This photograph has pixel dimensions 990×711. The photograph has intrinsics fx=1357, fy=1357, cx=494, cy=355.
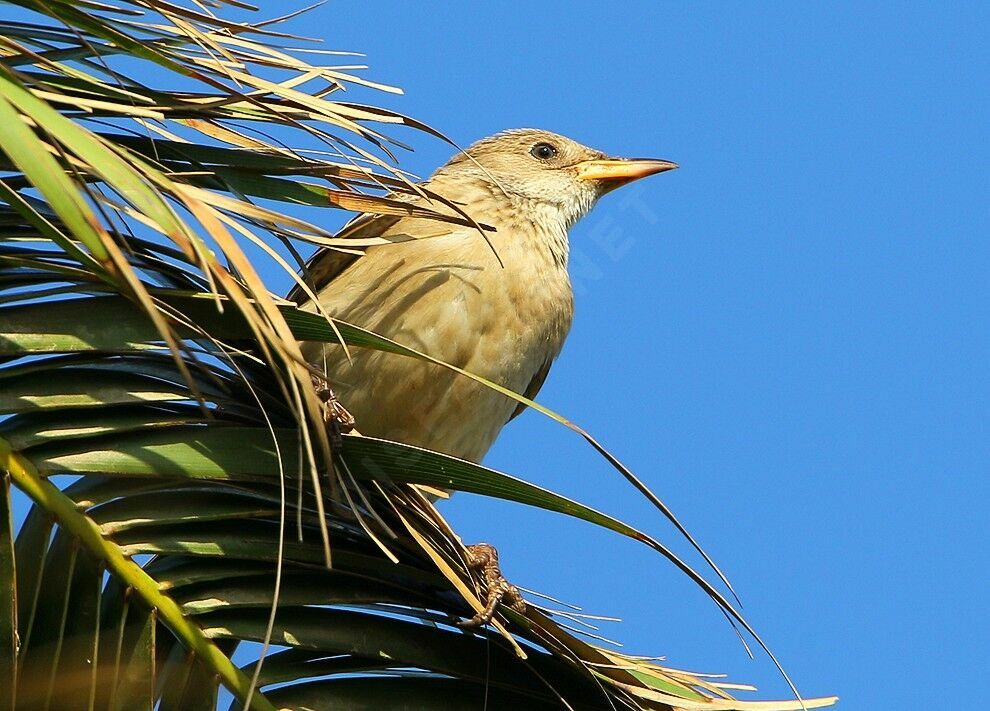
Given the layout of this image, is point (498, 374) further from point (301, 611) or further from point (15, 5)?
point (15, 5)

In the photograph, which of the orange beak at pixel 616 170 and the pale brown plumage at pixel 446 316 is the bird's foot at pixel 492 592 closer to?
the pale brown plumage at pixel 446 316

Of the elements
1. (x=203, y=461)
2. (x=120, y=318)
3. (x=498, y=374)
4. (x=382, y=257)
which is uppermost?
(x=382, y=257)

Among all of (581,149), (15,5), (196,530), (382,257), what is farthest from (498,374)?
(15,5)

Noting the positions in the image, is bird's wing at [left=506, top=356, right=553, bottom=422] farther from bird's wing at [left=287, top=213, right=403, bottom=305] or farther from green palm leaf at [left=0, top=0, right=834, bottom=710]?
green palm leaf at [left=0, top=0, right=834, bottom=710]

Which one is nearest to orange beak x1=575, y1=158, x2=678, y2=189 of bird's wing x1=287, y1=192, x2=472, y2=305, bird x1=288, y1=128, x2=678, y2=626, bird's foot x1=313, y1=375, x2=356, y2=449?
bird x1=288, y1=128, x2=678, y2=626

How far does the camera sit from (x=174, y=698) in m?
2.67

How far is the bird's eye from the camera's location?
19.3 feet

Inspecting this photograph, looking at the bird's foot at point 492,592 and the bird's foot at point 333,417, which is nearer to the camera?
the bird's foot at point 333,417

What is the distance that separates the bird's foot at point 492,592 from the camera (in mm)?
2783

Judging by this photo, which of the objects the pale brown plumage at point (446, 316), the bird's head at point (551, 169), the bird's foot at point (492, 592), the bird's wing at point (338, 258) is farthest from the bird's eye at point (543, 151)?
the bird's foot at point (492, 592)

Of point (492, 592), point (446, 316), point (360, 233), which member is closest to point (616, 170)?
point (360, 233)

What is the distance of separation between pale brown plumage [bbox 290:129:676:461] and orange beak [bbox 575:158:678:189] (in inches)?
29.2

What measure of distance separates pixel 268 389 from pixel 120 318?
363 mm

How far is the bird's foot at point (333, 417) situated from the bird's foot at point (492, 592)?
43cm
